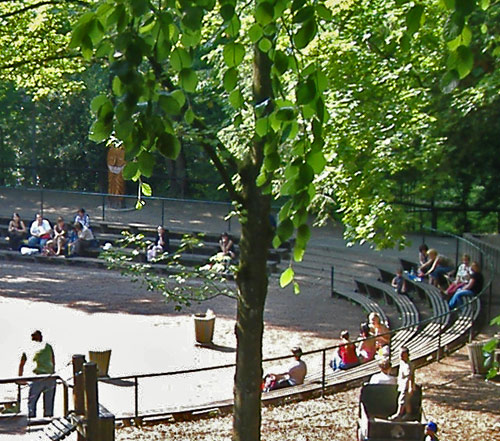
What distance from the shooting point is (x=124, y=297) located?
78.2ft

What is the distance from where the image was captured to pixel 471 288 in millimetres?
19734

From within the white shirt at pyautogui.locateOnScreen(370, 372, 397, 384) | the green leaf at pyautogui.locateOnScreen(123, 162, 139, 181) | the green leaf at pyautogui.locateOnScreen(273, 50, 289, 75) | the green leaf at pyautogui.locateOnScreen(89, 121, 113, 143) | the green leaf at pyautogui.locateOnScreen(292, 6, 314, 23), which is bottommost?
the white shirt at pyautogui.locateOnScreen(370, 372, 397, 384)

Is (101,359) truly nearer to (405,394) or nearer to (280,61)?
(405,394)

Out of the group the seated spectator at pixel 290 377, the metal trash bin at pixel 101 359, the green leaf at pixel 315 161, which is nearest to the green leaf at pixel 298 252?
the green leaf at pixel 315 161

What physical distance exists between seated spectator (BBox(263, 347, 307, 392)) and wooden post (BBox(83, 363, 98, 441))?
499cm

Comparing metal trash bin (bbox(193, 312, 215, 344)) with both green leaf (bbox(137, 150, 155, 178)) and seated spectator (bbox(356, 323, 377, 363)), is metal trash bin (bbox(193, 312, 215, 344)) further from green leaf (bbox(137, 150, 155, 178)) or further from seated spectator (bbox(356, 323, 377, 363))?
green leaf (bbox(137, 150, 155, 178))

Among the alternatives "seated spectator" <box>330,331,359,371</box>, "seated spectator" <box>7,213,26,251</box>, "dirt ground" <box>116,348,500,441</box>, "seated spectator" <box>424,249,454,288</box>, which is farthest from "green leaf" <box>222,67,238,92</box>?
"seated spectator" <box>7,213,26,251</box>

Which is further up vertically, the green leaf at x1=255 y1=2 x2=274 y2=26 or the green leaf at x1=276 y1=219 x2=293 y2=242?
the green leaf at x1=255 y1=2 x2=274 y2=26

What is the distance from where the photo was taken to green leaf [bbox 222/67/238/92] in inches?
130

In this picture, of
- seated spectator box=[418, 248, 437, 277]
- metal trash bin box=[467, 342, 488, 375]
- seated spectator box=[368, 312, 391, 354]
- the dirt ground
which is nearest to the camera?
the dirt ground

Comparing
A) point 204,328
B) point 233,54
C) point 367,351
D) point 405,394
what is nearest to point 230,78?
point 233,54

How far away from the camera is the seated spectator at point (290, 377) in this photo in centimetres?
1513

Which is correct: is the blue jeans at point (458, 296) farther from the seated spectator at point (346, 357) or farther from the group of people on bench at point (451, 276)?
the seated spectator at point (346, 357)

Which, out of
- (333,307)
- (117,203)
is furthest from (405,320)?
(117,203)
